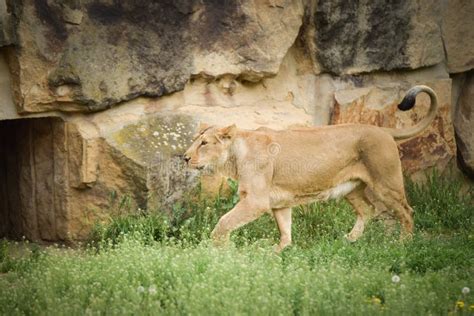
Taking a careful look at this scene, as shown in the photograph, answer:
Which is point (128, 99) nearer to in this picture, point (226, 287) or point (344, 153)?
point (344, 153)

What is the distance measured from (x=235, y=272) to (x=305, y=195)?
7.44 feet

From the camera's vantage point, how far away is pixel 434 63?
11055 millimetres

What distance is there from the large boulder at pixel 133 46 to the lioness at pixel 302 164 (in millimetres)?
737

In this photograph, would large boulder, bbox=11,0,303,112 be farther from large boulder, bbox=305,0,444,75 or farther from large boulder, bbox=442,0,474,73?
large boulder, bbox=442,0,474,73

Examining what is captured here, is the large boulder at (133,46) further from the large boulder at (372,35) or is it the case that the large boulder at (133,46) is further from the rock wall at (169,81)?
the large boulder at (372,35)

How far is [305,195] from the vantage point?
9.64 meters

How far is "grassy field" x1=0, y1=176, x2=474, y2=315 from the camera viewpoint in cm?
683

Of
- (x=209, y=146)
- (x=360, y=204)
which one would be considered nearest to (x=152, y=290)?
(x=209, y=146)

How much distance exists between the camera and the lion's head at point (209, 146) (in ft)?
30.5

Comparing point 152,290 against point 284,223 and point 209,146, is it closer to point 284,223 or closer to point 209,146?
point 209,146

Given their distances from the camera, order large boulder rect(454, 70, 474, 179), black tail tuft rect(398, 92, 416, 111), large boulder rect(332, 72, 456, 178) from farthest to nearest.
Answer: large boulder rect(454, 70, 474, 179)
large boulder rect(332, 72, 456, 178)
black tail tuft rect(398, 92, 416, 111)

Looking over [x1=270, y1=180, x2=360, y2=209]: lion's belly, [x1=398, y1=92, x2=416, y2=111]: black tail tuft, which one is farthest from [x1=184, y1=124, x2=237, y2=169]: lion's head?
[x1=398, y1=92, x2=416, y2=111]: black tail tuft

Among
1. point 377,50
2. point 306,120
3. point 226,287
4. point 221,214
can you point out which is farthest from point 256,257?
point 377,50

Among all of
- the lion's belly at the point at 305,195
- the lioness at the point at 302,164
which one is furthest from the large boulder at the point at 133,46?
the lion's belly at the point at 305,195
